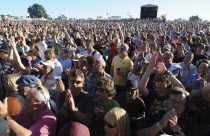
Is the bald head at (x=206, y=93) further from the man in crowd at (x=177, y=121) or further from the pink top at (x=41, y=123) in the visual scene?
the pink top at (x=41, y=123)

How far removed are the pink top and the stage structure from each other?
41704 millimetres

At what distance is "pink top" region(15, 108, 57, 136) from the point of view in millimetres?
2056

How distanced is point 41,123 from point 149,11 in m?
42.2

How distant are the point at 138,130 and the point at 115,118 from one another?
501 millimetres

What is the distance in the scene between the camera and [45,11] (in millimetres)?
112000

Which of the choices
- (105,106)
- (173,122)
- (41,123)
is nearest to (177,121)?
(173,122)

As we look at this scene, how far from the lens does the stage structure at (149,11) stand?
134ft

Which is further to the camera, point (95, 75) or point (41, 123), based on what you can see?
point (95, 75)

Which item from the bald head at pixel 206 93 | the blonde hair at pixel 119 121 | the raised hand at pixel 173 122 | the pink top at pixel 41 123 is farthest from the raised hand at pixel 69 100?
the bald head at pixel 206 93

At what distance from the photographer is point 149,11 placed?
41312 millimetres

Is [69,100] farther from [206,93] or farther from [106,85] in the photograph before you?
[206,93]

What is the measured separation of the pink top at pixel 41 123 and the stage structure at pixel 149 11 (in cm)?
4170

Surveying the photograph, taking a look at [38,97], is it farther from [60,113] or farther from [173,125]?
[173,125]

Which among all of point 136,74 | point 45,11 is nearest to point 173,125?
point 136,74
